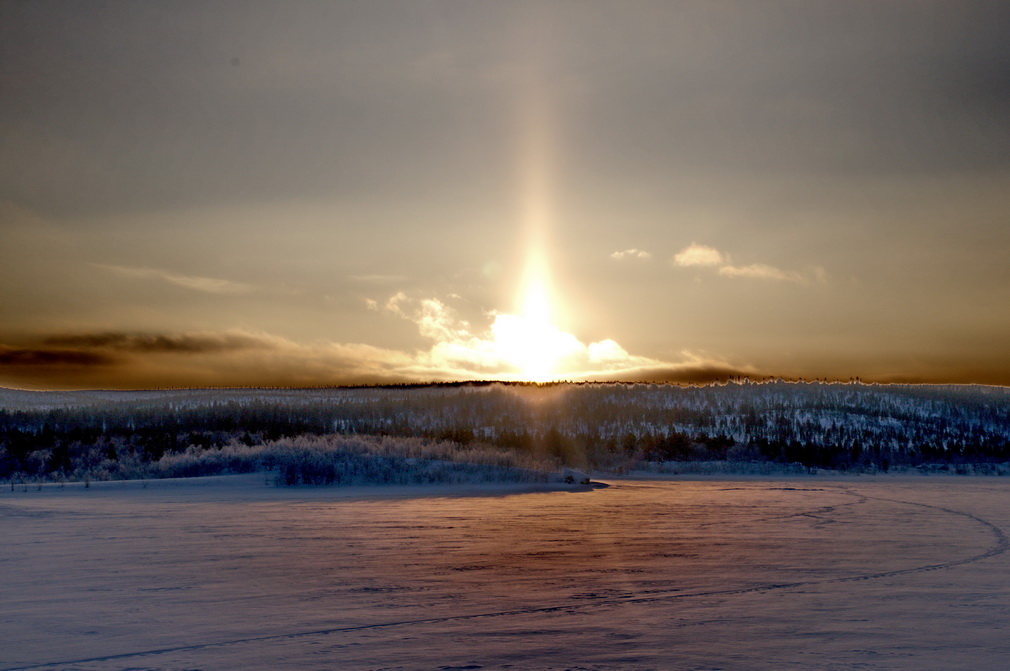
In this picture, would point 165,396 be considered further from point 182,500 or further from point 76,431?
point 182,500

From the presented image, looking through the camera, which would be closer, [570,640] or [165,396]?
[570,640]

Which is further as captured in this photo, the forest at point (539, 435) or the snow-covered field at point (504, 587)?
the forest at point (539, 435)

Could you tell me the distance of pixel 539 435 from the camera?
154ft

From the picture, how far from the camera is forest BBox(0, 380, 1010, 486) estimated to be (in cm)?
3052

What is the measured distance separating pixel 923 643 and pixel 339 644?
4.74 metres

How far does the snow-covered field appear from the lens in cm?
734

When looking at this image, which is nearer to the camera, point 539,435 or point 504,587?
point 504,587

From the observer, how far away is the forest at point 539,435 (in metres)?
30.5

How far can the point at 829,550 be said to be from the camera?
13.0 metres

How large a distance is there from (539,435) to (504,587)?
121 ft

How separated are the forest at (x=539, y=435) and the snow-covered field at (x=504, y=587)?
10.8m

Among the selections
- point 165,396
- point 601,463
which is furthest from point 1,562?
point 165,396

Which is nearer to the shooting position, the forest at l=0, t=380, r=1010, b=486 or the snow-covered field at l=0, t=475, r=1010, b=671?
the snow-covered field at l=0, t=475, r=1010, b=671

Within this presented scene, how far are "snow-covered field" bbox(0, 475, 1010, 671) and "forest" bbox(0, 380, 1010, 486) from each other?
35.5 feet
